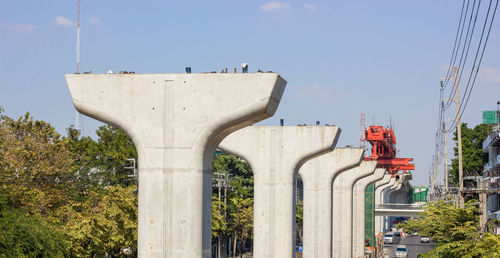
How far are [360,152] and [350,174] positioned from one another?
31.5 ft

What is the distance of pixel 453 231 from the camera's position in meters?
37.6

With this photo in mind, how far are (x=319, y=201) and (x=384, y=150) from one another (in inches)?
2769

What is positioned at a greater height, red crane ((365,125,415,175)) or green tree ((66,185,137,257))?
red crane ((365,125,415,175))

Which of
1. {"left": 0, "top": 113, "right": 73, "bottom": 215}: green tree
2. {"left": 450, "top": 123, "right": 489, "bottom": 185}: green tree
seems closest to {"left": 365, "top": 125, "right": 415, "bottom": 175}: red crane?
{"left": 450, "top": 123, "right": 489, "bottom": 185}: green tree

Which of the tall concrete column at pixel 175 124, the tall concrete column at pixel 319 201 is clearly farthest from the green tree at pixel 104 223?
the tall concrete column at pixel 175 124

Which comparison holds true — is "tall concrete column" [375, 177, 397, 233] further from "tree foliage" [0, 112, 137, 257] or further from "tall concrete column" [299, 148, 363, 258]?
"tree foliage" [0, 112, 137, 257]

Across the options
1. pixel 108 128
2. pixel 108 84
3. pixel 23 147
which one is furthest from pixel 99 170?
pixel 108 84

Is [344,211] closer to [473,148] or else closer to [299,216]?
[299,216]

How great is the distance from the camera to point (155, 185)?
22469 millimetres

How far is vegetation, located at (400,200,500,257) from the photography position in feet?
105

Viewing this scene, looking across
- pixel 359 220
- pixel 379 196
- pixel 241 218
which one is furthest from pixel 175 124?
pixel 379 196

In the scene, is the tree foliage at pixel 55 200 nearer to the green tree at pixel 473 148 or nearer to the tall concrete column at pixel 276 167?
the tall concrete column at pixel 276 167

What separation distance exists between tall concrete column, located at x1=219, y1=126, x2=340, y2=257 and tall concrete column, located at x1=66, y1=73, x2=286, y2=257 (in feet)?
48.9

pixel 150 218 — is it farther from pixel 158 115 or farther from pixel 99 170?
pixel 99 170
